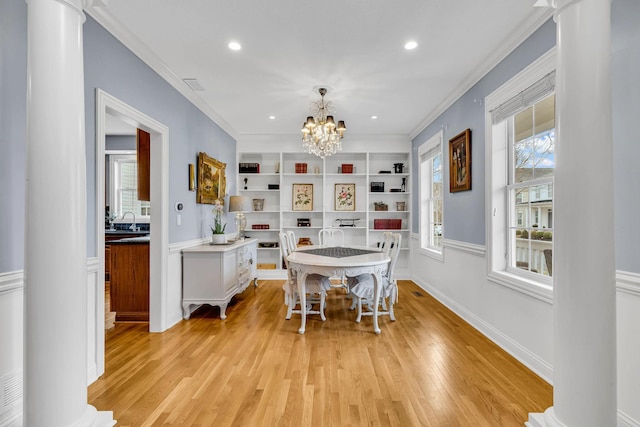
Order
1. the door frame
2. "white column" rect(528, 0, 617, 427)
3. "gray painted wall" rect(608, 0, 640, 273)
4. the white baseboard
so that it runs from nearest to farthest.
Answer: "white column" rect(528, 0, 617, 427), "gray painted wall" rect(608, 0, 640, 273), the white baseboard, the door frame

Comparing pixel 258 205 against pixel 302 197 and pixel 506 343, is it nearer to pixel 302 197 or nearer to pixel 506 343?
pixel 302 197

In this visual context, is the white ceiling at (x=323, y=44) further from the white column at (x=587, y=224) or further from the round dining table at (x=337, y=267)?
the round dining table at (x=337, y=267)

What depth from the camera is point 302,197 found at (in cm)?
595

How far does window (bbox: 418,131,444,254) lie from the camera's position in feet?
15.7

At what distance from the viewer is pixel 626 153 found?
1656mm

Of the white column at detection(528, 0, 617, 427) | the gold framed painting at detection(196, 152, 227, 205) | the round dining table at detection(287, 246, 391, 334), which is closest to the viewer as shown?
A: the white column at detection(528, 0, 617, 427)

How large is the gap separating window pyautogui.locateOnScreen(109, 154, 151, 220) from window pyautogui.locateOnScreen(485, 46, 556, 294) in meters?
6.06

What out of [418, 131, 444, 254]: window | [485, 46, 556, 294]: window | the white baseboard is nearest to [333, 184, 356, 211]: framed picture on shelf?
[418, 131, 444, 254]: window

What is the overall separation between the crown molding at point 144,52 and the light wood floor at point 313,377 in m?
2.38

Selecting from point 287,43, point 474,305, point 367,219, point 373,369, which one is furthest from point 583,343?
point 367,219

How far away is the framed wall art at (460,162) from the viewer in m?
3.48

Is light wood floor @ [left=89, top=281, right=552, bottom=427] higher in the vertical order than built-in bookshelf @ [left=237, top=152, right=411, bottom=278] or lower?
lower

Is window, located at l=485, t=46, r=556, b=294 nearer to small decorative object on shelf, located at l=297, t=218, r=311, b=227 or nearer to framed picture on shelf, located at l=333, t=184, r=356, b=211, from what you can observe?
framed picture on shelf, located at l=333, t=184, r=356, b=211

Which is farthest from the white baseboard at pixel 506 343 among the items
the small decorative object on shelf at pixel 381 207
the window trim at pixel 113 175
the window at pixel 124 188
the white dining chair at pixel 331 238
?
the window at pixel 124 188
